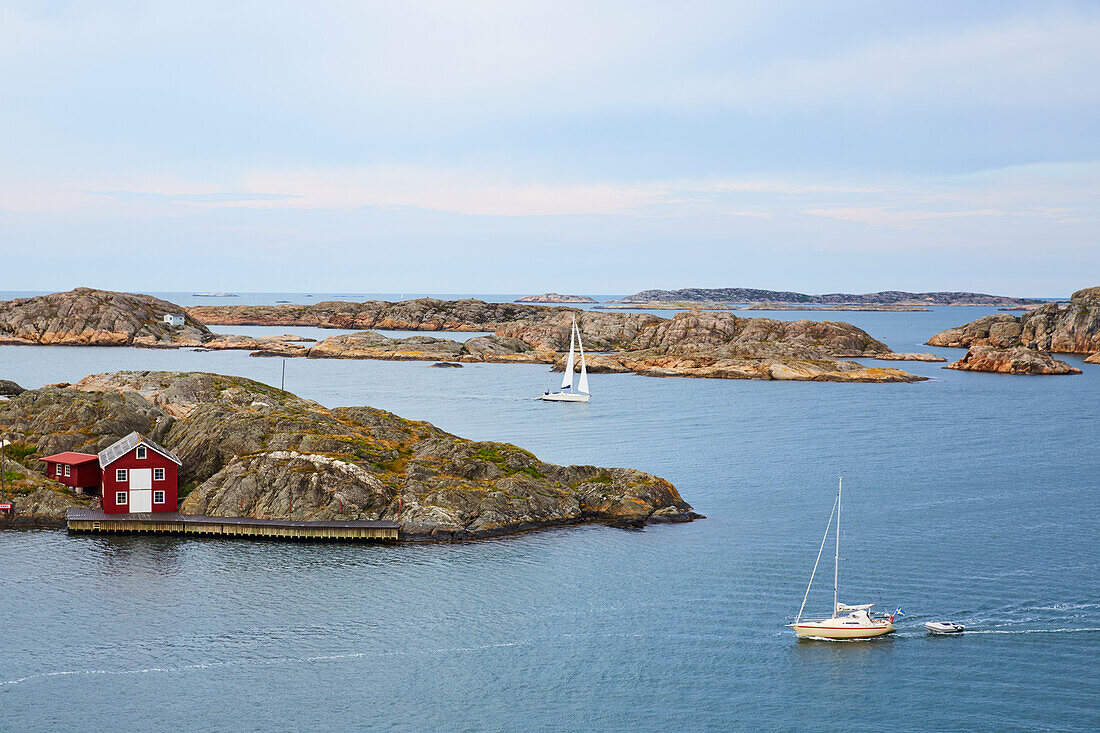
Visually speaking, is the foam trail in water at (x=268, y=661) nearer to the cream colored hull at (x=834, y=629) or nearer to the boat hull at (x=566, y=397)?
the cream colored hull at (x=834, y=629)

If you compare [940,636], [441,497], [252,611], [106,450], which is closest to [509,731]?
[252,611]

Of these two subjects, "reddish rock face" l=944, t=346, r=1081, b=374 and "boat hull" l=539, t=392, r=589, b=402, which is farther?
"reddish rock face" l=944, t=346, r=1081, b=374

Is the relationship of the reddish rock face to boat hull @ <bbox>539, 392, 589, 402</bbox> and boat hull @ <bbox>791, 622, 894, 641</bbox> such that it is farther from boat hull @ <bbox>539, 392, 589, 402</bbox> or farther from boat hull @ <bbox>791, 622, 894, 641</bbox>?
boat hull @ <bbox>791, 622, 894, 641</bbox>

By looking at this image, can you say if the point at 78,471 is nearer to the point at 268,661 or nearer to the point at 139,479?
the point at 139,479

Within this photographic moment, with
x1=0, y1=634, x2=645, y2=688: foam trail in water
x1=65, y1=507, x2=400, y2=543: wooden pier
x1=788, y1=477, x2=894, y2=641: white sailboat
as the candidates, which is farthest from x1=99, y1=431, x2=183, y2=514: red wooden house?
x1=788, y1=477, x2=894, y2=641: white sailboat

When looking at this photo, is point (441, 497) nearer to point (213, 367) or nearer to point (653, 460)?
point (653, 460)

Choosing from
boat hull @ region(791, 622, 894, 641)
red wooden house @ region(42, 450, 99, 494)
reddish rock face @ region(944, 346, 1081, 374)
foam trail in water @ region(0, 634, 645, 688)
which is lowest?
foam trail in water @ region(0, 634, 645, 688)
